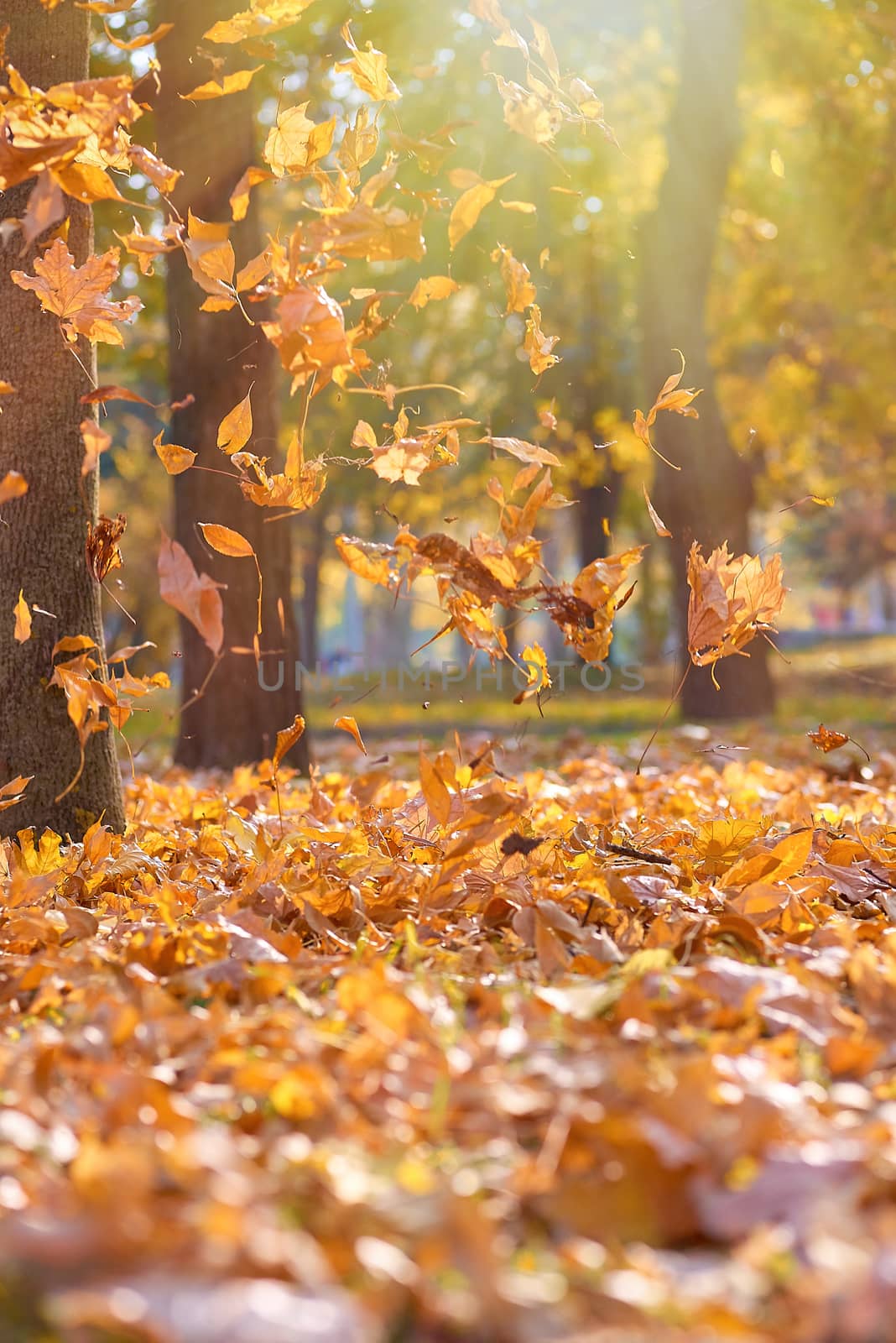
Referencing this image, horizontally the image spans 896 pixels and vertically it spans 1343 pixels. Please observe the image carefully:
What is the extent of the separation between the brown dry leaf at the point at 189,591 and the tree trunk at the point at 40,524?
873 mm

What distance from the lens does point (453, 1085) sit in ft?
4.57

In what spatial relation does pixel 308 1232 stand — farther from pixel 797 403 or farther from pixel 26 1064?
pixel 797 403

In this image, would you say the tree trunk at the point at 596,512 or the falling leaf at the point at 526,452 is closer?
the falling leaf at the point at 526,452

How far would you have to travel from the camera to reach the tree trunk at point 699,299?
9.91 m

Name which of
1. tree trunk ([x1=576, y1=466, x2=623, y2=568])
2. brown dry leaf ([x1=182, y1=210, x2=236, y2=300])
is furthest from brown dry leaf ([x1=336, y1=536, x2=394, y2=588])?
tree trunk ([x1=576, y1=466, x2=623, y2=568])

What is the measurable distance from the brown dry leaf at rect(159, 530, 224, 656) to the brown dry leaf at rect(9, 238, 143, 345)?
604 mm

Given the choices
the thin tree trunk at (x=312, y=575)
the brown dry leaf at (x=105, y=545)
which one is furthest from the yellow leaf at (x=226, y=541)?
the thin tree trunk at (x=312, y=575)

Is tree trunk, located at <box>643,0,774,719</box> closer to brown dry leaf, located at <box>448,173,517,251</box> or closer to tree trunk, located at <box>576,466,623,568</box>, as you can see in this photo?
brown dry leaf, located at <box>448,173,517,251</box>

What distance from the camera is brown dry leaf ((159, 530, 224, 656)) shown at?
7.39 feet

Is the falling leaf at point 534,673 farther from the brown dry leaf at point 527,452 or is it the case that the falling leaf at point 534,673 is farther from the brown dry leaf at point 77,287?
the brown dry leaf at point 77,287

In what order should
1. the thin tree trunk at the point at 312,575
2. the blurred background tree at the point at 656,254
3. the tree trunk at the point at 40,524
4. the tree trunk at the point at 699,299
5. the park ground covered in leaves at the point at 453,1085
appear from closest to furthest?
the park ground covered in leaves at the point at 453,1085 → the tree trunk at the point at 40,524 → the blurred background tree at the point at 656,254 → the tree trunk at the point at 699,299 → the thin tree trunk at the point at 312,575

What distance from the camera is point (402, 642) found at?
40344 mm

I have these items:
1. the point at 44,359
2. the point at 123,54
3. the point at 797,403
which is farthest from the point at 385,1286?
the point at 797,403

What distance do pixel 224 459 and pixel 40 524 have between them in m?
2.88
